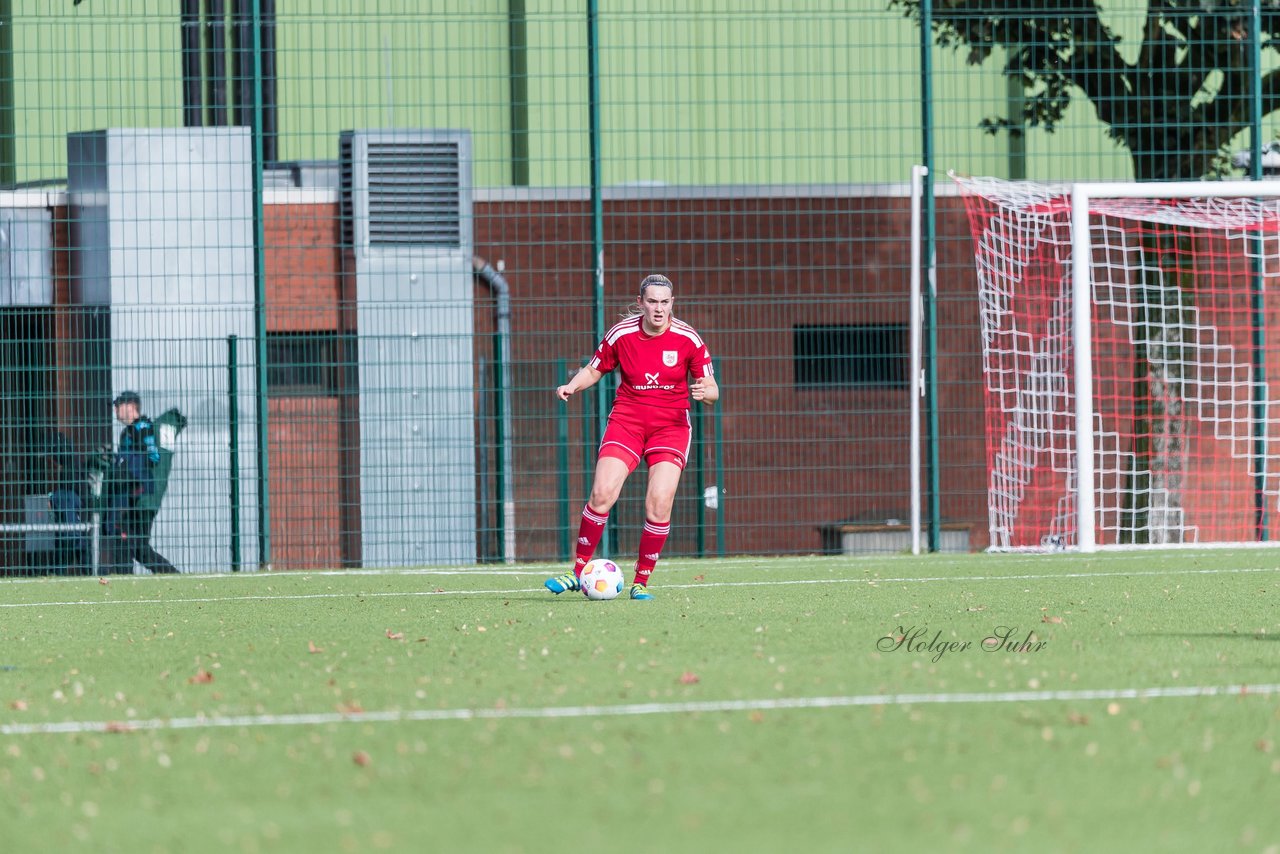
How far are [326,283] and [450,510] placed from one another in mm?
3353

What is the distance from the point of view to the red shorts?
9.54 m

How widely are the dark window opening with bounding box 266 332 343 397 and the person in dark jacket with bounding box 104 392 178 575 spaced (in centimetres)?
106

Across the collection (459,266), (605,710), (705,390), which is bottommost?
(605,710)

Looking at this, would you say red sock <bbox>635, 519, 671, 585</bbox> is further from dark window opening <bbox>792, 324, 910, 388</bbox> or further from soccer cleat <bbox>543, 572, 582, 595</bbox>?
dark window opening <bbox>792, 324, 910, 388</bbox>

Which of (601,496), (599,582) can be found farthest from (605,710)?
(601,496)

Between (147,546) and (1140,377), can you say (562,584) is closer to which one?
(147,546)

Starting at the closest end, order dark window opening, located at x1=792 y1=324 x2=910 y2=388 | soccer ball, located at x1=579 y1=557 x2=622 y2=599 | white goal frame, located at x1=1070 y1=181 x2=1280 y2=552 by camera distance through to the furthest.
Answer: soccer ball, located at x1=579 y1=557 x2=622 y2=599 < white goal frame, located at x1=1070 y1=181 x2=1280 y2=552 < dark window opening, located at x1=792 y1=324 x2=910 y2=388

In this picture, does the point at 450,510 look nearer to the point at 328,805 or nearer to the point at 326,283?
the point at 326,283

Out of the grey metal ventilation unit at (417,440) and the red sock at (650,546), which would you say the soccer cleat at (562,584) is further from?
the grey metal ventilation unit at (417,440)

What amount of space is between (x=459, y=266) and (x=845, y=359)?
3.40 meters

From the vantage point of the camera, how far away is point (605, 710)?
5.18 meters

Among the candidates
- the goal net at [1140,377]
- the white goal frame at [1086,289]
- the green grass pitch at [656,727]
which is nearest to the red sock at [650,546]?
the green grass pitch at [656,727]

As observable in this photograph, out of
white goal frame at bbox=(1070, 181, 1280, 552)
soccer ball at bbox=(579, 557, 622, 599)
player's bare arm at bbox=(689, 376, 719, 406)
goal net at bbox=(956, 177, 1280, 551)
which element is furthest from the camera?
goal net at bbox=(956, 177, 1280, 551)

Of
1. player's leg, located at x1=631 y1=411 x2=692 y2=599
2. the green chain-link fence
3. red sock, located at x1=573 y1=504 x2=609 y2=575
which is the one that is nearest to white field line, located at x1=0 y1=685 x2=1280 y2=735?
player's leg, located at x1=631 y1=411 x2=692 y2=599
